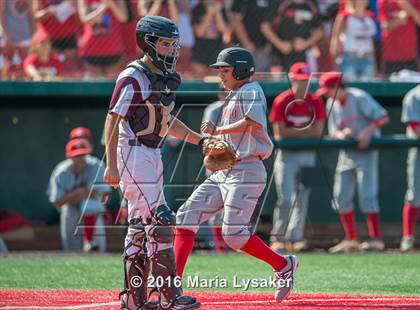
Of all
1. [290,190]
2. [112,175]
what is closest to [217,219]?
[290,190]

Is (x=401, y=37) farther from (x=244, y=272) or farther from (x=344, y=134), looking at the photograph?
(x=244, y=272)

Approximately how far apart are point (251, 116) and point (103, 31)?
18.5ft

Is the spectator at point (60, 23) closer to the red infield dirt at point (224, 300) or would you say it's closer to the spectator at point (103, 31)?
the spectator at point (103, 31)

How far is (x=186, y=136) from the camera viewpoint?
6648mm

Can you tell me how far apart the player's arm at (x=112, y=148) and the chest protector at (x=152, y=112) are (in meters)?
0.12

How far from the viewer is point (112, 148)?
5.99 m

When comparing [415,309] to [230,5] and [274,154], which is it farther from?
[230,5]

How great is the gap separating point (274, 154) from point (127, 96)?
A: 5.85 meters

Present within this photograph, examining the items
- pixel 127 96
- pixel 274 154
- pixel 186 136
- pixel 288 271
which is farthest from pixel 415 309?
pixel 274 154

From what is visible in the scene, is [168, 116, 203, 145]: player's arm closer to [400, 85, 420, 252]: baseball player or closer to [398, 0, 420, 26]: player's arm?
[400, 85, 420, 252]: baseball player

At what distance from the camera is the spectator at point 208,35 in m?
12.3

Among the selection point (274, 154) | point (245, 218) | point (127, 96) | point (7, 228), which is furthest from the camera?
point (7, 228)

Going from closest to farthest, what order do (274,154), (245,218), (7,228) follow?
(245,218) < (274,154) < (7,228)

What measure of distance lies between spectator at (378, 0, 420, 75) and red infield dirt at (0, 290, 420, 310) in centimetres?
567
